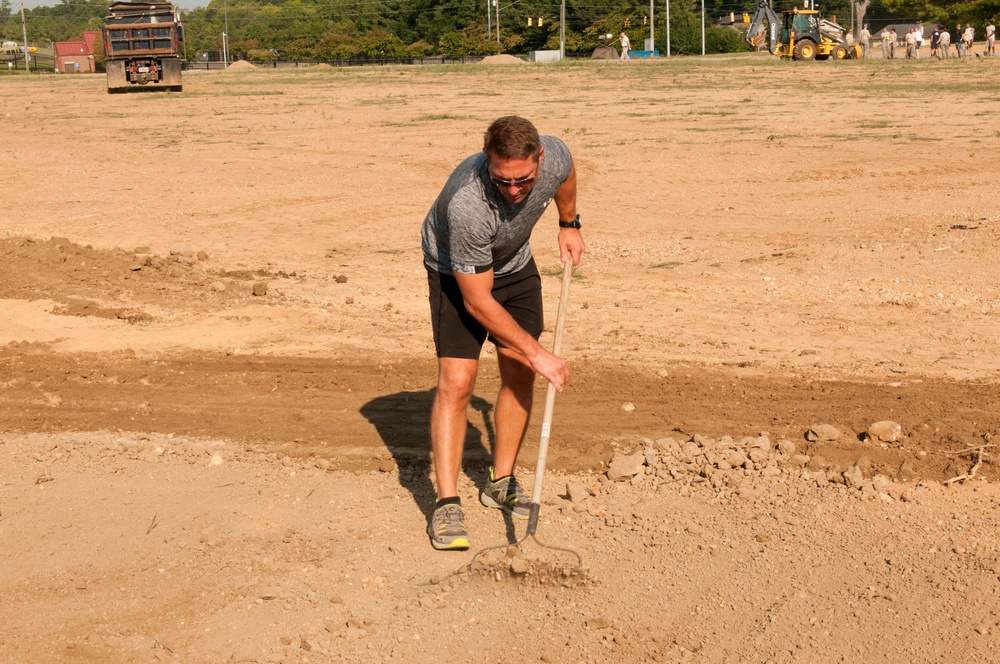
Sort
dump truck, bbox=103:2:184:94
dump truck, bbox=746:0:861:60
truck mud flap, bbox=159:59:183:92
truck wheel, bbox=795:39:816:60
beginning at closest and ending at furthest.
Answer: dump truck, bbox=103:2:184:94, truck mud flap, bbox=159:59:183:92, truck wheel, bbox=795:39:816:60, dump truck, bbox=746:0:861:60

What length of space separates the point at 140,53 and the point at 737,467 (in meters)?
25.9

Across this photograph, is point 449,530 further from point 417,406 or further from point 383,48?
point 383,48

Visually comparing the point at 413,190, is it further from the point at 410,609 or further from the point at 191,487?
the point at 410,609

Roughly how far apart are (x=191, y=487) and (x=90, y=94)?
24.7 meters

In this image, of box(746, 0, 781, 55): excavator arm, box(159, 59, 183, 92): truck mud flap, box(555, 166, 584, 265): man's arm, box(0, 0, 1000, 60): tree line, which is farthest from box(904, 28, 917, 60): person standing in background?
box(555, 166, 584, 265): man's arm

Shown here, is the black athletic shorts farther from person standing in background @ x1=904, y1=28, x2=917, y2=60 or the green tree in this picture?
the green tree

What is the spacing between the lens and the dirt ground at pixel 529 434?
4.18 metres

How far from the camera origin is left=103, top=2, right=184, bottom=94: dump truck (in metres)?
27.8

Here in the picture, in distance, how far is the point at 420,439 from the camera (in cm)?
577

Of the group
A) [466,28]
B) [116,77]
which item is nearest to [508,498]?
[116,77]

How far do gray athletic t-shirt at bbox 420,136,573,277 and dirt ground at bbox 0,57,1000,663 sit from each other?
3.97ft

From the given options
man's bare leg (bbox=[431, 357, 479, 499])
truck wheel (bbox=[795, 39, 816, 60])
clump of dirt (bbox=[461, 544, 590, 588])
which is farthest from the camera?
truck wheel (bbox=[795, 39, 816, 60])

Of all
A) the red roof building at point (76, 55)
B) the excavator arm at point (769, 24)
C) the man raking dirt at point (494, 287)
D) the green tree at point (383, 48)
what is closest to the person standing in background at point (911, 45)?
the excavator arm at point (769, 24)

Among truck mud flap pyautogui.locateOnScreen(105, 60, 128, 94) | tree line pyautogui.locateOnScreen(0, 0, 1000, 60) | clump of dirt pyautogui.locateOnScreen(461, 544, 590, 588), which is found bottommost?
clump of dirt pyautogui.locateOnScreen(461, 544, 590, 588)
